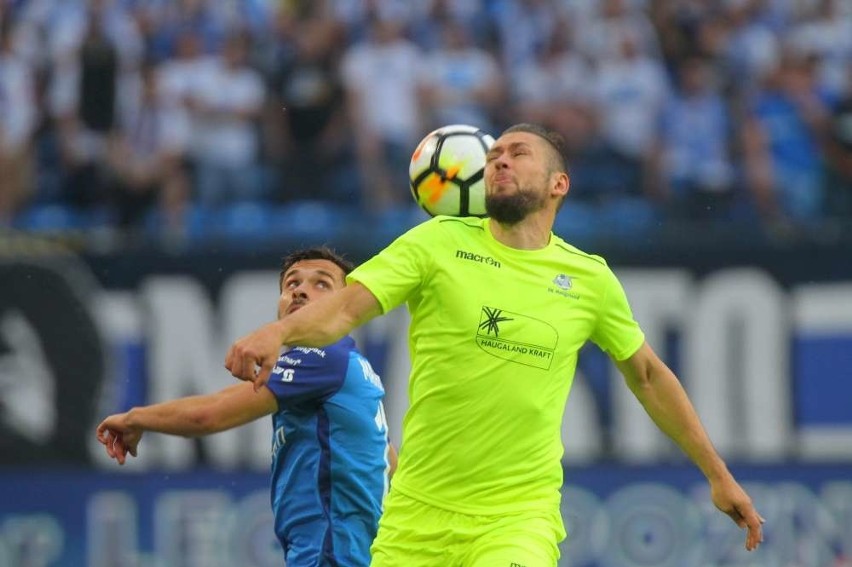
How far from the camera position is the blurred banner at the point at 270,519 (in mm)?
11172

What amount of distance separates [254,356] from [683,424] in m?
2.02

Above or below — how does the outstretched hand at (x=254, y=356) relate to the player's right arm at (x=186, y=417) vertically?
above

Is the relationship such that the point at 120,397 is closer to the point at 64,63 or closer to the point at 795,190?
the point at 64,63

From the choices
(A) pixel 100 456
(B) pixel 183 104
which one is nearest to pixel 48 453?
(A) pixel 100 456

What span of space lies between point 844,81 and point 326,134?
4.50 meters

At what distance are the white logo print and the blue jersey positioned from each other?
36.0 inches

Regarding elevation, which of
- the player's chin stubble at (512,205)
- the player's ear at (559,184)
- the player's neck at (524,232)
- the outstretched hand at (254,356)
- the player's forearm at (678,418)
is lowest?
the player's forearm at (678,418)

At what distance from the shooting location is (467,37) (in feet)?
45.1

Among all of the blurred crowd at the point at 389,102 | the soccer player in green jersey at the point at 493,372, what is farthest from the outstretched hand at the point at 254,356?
the blurred crowd at the point at 389,102

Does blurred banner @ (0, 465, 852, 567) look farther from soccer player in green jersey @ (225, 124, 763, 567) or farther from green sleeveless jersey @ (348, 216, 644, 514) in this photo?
green sleeveless jersey @ (348, 216, 644, 514)

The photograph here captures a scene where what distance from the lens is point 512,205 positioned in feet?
19.1

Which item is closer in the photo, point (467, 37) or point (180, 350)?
point (180, 350)

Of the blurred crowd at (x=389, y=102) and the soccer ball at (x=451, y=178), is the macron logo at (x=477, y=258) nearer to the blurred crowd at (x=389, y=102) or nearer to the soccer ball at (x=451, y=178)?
the soccer ball at (x=451, y=178)

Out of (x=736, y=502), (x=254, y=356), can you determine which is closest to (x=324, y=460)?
(x=254, y=356)
